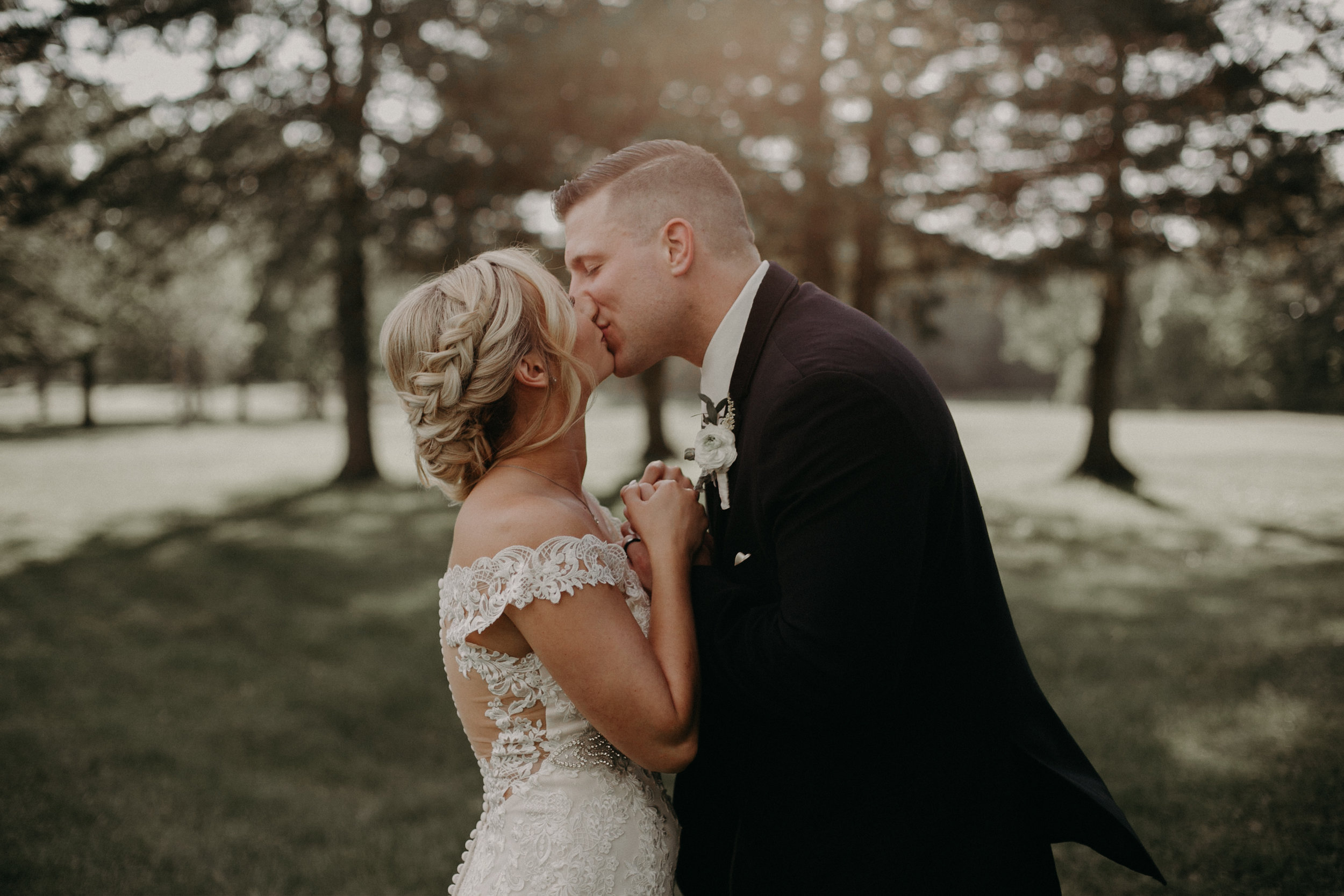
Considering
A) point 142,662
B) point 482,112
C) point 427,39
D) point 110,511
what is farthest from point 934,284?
point 110,511

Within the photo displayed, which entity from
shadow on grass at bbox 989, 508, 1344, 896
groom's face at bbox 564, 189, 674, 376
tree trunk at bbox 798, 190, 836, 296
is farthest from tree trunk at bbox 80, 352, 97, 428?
groom's face at bbox 564, 189, 674, 376

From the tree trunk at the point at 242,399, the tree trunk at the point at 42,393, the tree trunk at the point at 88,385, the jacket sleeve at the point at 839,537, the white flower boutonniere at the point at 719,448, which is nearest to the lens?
the jacket sleeve at the point at 839,537

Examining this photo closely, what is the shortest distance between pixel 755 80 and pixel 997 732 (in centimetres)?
1376

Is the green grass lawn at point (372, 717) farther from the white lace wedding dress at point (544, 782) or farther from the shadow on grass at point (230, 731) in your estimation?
the white lace wedding dress at point (544, 782)

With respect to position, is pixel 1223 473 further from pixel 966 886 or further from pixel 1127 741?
pixel 966 886

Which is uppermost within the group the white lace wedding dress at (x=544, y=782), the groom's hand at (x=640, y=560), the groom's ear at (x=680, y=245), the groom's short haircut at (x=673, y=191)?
the groom's short haircut at (x=673, y=191)

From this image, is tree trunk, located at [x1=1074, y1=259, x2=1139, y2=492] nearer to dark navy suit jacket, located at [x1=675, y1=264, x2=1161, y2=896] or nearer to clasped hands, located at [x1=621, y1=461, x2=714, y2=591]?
dark navy suit jacket, located at [x1=675, y1=264, x2=1161, y2=896]

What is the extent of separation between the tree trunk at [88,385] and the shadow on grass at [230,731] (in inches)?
1230

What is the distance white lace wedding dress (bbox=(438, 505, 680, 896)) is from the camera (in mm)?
2373

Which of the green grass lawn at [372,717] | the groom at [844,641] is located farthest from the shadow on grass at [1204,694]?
the groom at [844,641]

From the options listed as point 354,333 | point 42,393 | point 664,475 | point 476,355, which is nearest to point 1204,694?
point 664,475

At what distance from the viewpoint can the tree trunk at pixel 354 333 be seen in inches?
623

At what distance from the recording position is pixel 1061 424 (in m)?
36.6

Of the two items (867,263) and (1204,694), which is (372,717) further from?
(867,263)
